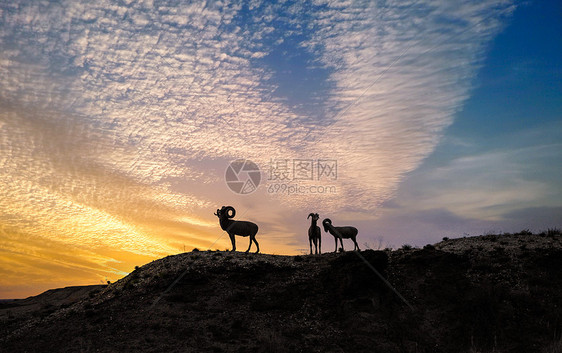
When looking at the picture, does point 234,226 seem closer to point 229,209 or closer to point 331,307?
point 229,209

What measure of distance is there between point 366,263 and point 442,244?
28.7 feet

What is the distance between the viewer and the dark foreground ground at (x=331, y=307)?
55.7 ft

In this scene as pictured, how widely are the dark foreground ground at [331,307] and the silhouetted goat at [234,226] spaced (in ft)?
9.72

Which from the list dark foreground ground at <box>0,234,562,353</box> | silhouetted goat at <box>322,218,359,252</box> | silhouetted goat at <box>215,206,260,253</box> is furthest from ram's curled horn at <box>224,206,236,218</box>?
silhouetted goat at <box>322,218,359,252</box>

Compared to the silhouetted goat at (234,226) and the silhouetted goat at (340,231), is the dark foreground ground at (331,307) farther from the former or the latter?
the silhouetted goat at (340,231)

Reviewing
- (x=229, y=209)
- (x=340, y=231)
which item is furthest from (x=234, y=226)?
(x=340, y=231)

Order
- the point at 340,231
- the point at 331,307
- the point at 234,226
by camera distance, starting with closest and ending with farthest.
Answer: the point at 331,307, the point at 234,226, the point at 340,231

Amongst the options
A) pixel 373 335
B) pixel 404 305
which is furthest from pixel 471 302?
pixel 373 335

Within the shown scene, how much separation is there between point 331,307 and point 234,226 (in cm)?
1063

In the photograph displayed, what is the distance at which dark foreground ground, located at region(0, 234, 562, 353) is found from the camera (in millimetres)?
16984

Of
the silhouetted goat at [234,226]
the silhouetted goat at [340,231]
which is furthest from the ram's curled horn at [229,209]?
the silhouetted goat at [340,231]

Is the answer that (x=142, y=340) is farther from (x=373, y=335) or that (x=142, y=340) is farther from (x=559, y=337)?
(x=559, y=337)

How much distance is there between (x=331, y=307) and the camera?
19.7m

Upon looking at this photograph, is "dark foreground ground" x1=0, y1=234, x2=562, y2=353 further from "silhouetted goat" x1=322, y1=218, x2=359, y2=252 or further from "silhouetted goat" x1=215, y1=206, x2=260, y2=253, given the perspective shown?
"silhouetted goat" x1=322, y1=218, x2=359, y2=252
